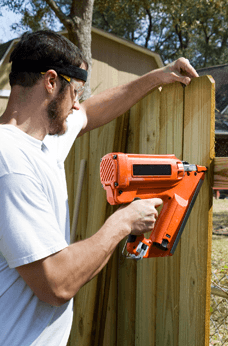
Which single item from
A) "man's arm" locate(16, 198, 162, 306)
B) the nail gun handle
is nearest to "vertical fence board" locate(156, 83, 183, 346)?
the nail gun handle

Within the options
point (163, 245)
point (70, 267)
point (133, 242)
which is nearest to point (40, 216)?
point (70, 267)

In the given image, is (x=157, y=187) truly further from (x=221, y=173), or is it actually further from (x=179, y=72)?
(x=179, y=72)

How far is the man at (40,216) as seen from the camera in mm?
1180

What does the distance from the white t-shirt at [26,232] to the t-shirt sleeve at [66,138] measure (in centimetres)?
58

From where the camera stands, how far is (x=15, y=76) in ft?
5.01

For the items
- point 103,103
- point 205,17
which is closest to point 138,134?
point 103,103

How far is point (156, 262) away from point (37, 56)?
1.43 m

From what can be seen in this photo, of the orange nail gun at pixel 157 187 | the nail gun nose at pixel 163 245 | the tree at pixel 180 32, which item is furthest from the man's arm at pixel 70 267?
the tree at pixel 180 32

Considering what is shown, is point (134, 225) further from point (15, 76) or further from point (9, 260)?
point (15, 76)

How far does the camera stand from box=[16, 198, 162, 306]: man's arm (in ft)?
3.94

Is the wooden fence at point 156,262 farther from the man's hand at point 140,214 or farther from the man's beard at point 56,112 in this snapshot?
the man's beard at point 56,112

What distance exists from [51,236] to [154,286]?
3.81 ft

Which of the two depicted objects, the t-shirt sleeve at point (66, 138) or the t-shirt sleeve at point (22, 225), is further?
the t-shirt sleeve at point (66, 138)

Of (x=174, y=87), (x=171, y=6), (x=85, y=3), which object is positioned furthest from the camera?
(x=171, y=6)
